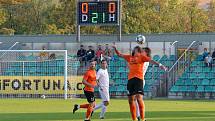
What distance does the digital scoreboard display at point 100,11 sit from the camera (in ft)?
137

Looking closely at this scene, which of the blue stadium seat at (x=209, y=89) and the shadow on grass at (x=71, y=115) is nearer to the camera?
the shadow on grass at (x=71, y=115)

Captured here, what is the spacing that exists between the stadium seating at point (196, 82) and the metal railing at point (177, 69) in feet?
1.51

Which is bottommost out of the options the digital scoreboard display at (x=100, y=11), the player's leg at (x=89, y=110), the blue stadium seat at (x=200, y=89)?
the blue stadium seat at (x=200, y=89)

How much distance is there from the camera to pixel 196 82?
42.5 m

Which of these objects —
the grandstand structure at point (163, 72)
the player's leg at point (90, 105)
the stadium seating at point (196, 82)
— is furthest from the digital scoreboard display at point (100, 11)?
the player's leg at point (90, 105)

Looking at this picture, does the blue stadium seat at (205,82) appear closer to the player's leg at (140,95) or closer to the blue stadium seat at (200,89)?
the blue stadium seat at (200,89)

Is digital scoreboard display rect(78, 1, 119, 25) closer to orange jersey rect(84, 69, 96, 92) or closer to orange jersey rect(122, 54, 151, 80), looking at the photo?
orange jersey rect(84, 69, 96, 92)

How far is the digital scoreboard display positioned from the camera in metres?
41.7

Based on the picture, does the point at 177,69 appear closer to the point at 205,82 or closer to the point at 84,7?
the point at 205,82

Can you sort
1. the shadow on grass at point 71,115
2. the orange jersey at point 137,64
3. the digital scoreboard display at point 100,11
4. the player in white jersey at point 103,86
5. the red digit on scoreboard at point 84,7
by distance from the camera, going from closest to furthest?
the orange jersey at point 137,64, the shadow on grass at point 71,115, the player in white jersey at point 103,86, the digital scoreboard display at point 100,11, the red digit on scoreboard at point 84,7

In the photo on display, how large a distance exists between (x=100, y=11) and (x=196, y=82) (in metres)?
6.94

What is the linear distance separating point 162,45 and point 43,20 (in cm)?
4686

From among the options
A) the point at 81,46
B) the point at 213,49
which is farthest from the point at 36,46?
the point at 213,49

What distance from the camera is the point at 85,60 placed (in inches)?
1705
